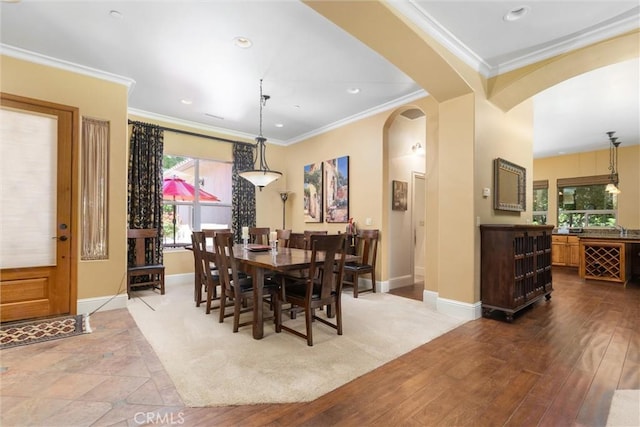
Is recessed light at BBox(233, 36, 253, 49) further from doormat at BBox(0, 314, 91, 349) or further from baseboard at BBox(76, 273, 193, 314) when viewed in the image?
baseboard at BBox(76, 273, 193, 314)

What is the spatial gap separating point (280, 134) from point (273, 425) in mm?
5683

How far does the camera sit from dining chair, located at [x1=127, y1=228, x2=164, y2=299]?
4633 millimetres

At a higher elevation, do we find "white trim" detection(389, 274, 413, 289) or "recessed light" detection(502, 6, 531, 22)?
"recessed light" detection(502, 6, 531, 22)

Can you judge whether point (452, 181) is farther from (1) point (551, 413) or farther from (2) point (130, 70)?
(2) point (130, 70)

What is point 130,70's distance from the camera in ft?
12.5

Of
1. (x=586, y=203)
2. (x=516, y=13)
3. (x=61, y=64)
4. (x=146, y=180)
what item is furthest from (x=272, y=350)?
(x=586, y=203)

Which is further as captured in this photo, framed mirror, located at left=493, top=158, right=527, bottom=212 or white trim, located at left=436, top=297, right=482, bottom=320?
framed mirror, located at left=493, top=158, right=527, bottom=212

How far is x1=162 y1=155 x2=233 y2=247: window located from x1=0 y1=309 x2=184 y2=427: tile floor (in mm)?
2982

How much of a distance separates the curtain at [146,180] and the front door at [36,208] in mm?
1318

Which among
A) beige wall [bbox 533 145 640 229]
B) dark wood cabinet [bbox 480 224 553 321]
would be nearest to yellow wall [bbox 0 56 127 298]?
dark wood cabinet [bbox 480 224 553 321]

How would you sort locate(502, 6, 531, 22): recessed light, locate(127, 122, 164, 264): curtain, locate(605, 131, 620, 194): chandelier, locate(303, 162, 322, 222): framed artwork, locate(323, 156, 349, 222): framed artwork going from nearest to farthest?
locate(502, 6, 531, 22): recessed light, locate(127, 122, 164, 264): curtain, locate(323, 156, 349, 222): framed artwork, locate(303, 162, 322, 222): framed artwork, locate(605, 131, 620, 194): chandelier

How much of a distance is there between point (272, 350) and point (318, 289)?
740 mm

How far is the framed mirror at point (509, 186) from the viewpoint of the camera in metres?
3.93

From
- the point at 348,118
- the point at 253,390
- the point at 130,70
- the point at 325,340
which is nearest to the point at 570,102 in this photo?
the point at 348,118
